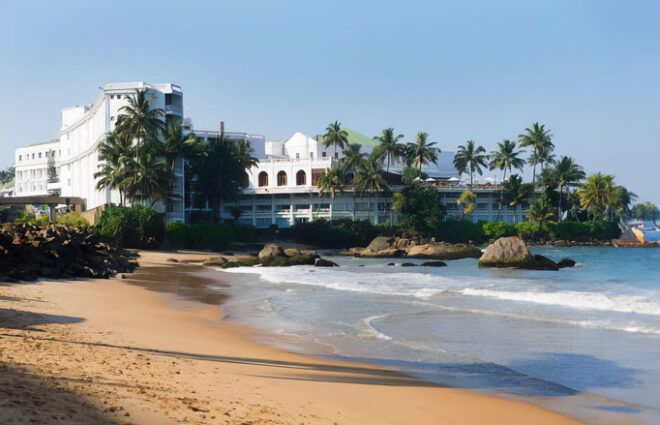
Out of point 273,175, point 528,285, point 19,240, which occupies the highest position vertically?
point 273,175

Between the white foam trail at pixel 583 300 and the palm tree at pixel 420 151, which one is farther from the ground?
the palm tree at pixel 420 151

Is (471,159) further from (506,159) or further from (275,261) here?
(275,261)

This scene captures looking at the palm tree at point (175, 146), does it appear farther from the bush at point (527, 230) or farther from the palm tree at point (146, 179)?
the bush at point (527, 230)

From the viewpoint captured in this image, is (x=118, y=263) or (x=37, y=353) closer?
(x=37, y=353)

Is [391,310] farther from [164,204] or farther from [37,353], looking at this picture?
[164,204]

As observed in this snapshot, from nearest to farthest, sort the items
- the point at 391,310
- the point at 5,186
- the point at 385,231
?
1. the point at 391,310
2. the point at 385,231
3. the point at 5,186

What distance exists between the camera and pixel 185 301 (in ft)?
72.9

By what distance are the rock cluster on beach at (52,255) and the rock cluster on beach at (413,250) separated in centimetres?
3826

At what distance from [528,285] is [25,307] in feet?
69.2

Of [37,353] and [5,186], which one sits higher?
[5,186]

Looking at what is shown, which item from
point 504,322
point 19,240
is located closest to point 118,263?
point 19,240

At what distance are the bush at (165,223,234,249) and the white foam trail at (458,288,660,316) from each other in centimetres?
4364

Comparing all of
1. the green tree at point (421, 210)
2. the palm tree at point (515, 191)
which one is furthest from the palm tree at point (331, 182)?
the palm tree at point (515, 191)

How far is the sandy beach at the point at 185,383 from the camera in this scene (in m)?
6.27
